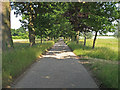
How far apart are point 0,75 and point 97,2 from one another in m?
13.3

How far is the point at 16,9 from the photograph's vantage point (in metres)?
18.7

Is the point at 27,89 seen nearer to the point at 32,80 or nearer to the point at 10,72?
the point at 32,80

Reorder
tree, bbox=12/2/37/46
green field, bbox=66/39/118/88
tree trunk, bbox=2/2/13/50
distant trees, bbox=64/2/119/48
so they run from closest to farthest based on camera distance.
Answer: green field, bbox=66/39/118/88 < tree trunk, bbox=2/2/13/50 < distant trees, bbox=64/2/119/48 < tree, bbox=12/2/37/46

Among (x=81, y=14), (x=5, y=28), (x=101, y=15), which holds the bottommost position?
(x=5, y=28)

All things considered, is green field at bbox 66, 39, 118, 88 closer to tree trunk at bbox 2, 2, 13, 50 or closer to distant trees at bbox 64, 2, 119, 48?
distant trees at bbox 64, 2, 119, 48

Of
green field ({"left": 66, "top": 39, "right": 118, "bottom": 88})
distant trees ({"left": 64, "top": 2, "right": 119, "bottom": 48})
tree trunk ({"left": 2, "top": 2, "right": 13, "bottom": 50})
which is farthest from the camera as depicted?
distant trees ({"left": 64, "top": 2, "right": 119, "bottom": 48})

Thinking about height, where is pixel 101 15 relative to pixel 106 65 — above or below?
above

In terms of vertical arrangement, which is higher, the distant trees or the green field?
the distant trees

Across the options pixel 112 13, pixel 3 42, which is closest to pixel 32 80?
pixel 3 42

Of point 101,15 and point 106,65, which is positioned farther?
point 101,15

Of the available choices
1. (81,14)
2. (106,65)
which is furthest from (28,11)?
(106,65)

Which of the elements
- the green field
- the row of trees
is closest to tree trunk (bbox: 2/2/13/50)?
the green field

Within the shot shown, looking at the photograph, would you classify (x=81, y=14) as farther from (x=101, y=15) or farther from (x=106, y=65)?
(x=106, y=65)

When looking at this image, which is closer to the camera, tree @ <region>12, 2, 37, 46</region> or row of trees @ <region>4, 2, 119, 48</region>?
row of trees @ <region>4, 2, 119, 48</region>
